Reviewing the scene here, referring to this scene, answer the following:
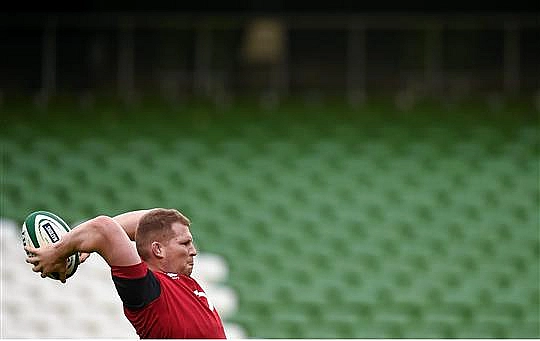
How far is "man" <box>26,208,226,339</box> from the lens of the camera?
3.18 m

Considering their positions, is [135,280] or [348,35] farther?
[348,35]

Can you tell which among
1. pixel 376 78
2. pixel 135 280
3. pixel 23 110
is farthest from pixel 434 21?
pixel 135 280

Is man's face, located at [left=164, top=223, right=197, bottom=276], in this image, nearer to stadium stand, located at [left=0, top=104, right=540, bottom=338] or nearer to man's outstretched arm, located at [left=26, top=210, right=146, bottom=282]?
man's outstretched arm, located at [left=26, top=210, right=146, bottom=282]

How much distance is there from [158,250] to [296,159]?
24.6ft

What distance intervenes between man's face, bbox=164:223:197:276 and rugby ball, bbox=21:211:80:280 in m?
0.30

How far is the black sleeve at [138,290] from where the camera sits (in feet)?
10.6

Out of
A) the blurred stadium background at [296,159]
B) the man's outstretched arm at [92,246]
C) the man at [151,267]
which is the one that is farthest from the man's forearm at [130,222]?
the blurred stadium background at [296,159]

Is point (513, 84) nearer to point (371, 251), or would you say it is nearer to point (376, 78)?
point (376, 78)

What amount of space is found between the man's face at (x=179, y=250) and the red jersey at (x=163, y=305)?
0.04 metres

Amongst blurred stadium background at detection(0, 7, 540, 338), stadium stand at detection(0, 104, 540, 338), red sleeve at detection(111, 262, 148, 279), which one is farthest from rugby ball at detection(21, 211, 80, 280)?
blurred stadium background at detection(0, 7, 540, 338)

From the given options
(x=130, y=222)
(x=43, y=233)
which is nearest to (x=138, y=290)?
(x=43, y=233)

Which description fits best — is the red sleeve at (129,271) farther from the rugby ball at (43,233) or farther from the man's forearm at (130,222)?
the man's forearm at (130,222)

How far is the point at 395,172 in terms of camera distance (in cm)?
1066

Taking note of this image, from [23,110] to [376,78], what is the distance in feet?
13.4
